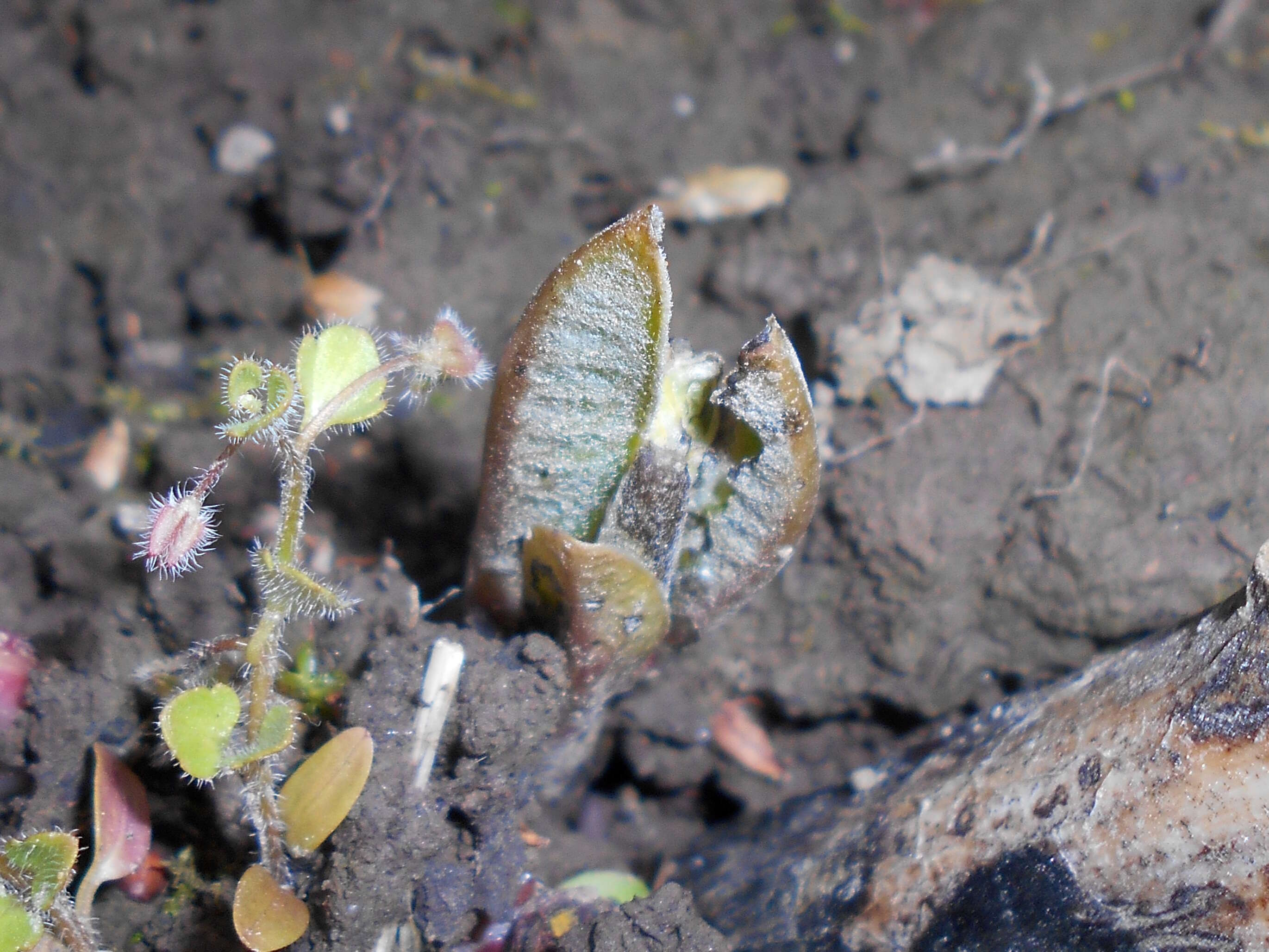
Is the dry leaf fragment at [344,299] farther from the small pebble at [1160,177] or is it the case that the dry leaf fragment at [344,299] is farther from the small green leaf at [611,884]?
the small pebble at [1160,177]

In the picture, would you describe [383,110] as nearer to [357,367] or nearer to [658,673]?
[357,367]

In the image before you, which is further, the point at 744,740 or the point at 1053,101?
the point at 1053,101

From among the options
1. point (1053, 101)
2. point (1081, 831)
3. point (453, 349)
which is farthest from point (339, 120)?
point (1081, 831)

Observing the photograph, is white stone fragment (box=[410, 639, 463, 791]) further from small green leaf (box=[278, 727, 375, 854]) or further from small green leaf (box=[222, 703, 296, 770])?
small green leaf (box=[222, 703, 296, 770])

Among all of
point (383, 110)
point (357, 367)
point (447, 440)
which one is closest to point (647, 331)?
point (357, 367)

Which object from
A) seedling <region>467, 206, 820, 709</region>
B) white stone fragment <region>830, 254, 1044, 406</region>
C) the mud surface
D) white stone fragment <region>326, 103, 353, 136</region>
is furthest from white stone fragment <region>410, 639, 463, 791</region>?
white stone fragment <region>326, 103, 353, 136</region>

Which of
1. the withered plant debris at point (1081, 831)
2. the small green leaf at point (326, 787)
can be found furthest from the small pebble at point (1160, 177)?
the small green leaf at point (326, 787)

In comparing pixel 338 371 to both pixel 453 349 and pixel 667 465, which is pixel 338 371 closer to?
pixel 453 349
